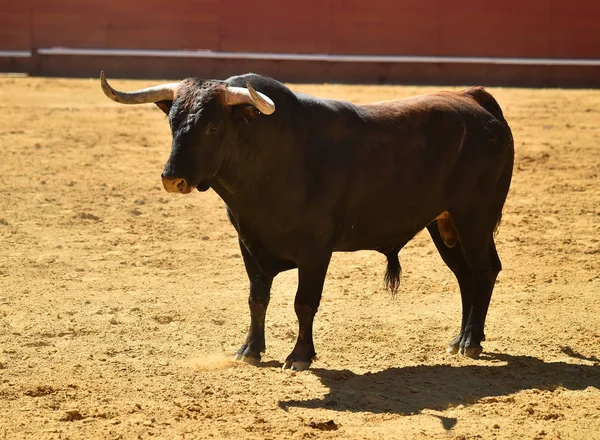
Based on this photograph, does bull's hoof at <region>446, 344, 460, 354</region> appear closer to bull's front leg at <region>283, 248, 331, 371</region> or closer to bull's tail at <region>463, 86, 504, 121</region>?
bull's front leg at <region>283, 248, 331, 371</region>

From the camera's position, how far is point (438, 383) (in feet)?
16.7

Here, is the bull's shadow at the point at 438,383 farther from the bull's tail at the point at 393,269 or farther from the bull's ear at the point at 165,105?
the bull's ear at the point at 165,105

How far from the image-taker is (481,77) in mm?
15781

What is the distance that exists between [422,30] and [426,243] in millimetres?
9158

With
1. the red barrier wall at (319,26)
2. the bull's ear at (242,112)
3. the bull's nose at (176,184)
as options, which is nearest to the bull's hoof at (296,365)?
the bull's nose at (176,184)

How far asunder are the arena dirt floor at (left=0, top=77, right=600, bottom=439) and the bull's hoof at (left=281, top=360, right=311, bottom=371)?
7 cm

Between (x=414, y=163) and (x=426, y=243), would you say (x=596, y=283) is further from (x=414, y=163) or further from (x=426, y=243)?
(x=414, y=163)

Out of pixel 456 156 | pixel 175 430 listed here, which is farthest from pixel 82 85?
pixel 175 430

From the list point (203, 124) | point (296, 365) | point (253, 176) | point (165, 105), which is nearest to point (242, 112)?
point (203, 124)

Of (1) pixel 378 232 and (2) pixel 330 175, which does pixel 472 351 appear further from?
(2) pixel 330 175

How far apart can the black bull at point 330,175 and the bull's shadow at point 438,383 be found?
0.98 feet

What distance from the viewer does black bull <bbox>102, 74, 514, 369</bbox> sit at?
4.93 metres

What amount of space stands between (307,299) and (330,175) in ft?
2.10

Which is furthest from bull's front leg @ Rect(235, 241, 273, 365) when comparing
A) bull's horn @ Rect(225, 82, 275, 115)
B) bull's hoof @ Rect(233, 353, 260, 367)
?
bull's horn @ Rect(225, 82, 275, 115)
